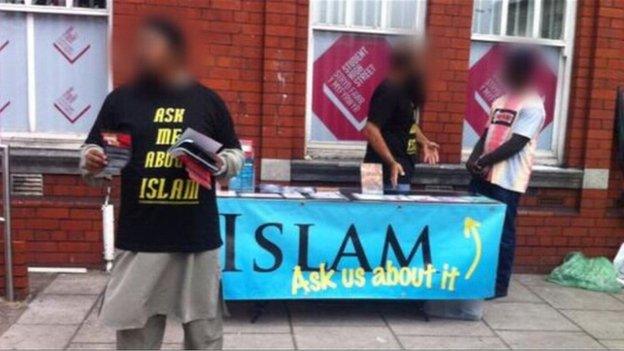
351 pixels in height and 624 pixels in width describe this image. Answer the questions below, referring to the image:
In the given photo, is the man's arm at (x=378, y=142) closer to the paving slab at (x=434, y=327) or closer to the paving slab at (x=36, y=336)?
the paving slab at (x=434, y=327)

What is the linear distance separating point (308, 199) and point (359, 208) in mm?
350

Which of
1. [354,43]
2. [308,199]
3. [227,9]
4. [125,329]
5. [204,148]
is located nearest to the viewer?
[204,148]

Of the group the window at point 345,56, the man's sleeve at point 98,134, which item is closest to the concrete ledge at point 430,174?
the window at point 345,56

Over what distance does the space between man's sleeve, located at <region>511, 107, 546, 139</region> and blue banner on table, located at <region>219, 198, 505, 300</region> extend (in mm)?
604

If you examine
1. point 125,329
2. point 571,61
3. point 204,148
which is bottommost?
point 125,329

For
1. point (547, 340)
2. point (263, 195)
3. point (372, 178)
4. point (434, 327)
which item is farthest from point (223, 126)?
point (547, 340)

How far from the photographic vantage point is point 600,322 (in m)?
5.16

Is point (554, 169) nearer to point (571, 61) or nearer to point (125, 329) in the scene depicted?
point (571, 61)

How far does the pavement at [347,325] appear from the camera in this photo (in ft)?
14.8

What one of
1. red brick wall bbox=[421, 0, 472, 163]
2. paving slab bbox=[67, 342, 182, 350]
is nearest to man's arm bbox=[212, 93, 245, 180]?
paving slab bbox=[67, 342, 182, 350]

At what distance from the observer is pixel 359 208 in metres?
4.76

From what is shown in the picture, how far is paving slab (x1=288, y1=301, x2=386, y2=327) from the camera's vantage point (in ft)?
16.2

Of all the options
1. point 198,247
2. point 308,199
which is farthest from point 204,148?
point 308,199

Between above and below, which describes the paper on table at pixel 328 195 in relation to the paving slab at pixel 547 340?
above
